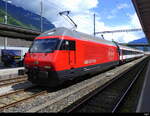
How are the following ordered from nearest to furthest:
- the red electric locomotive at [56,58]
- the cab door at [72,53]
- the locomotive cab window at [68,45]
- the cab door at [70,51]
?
the red electric locomotive at [56,58] → the locomotive cab window at [68,45] → the cab door at [70,51] → the cab door at [72,53]

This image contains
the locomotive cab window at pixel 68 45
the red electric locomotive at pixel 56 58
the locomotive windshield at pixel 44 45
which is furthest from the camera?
the locomotive cab window at pixel 68 45

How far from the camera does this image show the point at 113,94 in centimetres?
798

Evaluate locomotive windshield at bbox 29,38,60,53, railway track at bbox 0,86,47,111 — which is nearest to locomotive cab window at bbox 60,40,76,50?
locomotive windshield at bbox 29,38,60,53

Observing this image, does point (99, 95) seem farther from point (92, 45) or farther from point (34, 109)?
point (92, 45)

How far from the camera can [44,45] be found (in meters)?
8.45

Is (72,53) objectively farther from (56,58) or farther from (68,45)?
(56,58)

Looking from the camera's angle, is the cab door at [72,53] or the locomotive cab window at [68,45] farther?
the cab door at [72,53]

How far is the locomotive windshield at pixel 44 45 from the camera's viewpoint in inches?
317

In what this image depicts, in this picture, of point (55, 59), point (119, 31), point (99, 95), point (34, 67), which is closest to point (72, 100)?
point (99, 95)

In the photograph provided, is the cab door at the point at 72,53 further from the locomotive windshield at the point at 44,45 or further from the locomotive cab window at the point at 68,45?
the locomotive windshield at the point at 44,45

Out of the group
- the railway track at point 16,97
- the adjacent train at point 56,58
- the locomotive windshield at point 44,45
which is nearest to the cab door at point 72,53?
the adjacent train at point 56,58

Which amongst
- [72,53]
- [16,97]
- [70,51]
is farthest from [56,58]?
[16,97]

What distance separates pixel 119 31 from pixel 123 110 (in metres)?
53.0

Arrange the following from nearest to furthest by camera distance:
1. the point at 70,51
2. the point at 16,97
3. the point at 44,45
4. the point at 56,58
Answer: the point at 16,97, the point at 56,58, the point at 44,45, the point at 70,51
